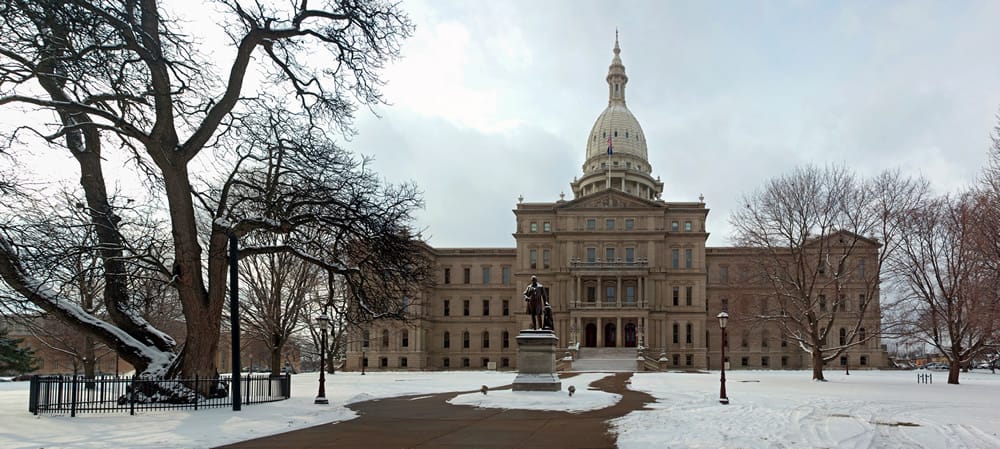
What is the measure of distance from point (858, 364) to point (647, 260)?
27247mm

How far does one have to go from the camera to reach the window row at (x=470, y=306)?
95.4 meters

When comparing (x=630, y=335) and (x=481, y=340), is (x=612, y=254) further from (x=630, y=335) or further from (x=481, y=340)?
(x=481, y=340)

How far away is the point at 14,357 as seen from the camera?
53.0 m

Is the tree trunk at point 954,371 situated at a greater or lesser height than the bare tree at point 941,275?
lesser

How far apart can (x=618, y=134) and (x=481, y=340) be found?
130ft

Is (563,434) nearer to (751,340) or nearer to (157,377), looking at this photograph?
(157,377)

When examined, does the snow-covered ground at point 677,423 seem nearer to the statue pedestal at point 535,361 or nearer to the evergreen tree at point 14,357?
the statue pedestal at point 535,361

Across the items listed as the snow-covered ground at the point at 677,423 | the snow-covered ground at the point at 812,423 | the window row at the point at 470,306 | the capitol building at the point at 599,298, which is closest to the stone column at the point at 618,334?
the capitol building at the point at 599,298

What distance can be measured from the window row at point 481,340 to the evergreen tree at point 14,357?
154 feet

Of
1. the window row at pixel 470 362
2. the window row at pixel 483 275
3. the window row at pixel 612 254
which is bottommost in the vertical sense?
the window row at pixel 470 362

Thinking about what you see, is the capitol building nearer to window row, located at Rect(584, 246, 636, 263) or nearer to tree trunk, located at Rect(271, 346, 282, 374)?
window row, located at Rect(584, 246, 636, 263)

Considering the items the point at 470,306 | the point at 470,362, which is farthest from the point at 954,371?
the point at 470,306

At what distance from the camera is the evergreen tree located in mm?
48750

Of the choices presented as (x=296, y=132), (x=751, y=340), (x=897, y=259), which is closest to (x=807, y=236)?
(x=897, y=259)
